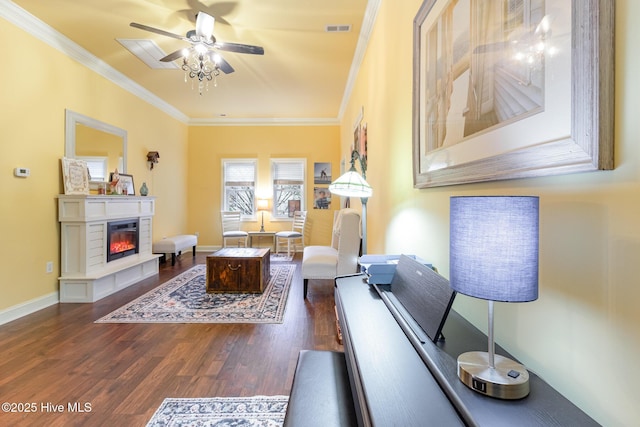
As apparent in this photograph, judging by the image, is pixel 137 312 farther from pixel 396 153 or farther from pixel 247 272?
pixel 396 153

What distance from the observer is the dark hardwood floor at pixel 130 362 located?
176 centimetres

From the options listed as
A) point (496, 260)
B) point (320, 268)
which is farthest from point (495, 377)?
point (320, 268)

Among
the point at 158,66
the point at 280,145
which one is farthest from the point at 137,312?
the point at 280,145

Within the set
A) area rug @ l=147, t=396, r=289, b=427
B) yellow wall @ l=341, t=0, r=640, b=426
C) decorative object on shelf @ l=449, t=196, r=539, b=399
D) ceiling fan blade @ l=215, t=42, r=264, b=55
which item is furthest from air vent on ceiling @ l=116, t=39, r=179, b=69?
decorative object on shelf @ l=449, t=196, r=539, b=399

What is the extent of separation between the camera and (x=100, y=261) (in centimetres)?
385

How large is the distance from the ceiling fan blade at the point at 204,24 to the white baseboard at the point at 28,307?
10.8 feet

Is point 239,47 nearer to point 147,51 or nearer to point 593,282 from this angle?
point 147,51

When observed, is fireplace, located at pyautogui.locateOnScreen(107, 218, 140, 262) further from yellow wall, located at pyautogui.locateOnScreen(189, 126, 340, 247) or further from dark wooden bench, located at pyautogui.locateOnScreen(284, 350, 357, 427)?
dark wooden bench, located at pyautogui.locateOnScreen(284, 350, 357, 427)

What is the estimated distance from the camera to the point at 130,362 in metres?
2.23

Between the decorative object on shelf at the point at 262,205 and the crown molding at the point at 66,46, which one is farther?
the decorative object on shelf at the point at 262,205

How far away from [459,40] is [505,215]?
910 millimetres

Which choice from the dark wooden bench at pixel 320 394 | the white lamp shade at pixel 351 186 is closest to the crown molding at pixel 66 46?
the white lamp shade at pixel 351 186

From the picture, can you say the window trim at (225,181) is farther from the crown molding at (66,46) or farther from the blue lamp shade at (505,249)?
the blue lamp shade at (505,249)

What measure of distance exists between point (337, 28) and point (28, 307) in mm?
4426
